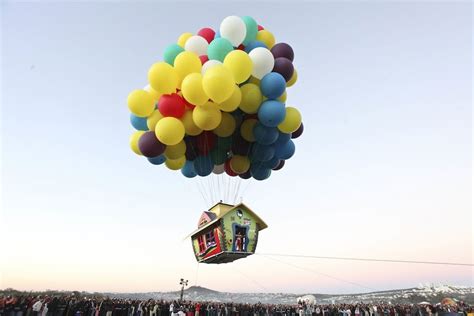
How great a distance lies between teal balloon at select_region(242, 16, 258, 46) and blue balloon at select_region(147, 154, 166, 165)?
360cm

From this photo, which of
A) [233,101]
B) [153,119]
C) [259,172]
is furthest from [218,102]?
[259,172]

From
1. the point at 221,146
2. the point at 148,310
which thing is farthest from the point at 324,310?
the point at 221,146

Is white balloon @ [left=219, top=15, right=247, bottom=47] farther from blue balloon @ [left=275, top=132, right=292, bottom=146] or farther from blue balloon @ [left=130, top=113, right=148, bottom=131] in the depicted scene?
blue balloon @ [left=130, top=113, right=148, bottom=131]

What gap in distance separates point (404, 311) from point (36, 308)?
847 inches

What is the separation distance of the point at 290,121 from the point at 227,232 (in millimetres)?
3287

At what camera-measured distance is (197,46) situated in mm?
8047

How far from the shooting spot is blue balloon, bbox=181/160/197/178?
923cm

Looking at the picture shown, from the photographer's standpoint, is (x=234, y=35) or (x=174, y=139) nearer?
(x=174, y=139)

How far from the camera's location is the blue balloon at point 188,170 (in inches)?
364

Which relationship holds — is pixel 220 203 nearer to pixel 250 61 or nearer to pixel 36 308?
pixel 250 61

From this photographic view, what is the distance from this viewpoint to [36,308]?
13578mm

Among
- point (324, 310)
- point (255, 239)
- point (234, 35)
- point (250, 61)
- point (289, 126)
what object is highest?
point (234, 35)

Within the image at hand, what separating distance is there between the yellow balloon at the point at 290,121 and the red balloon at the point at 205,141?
1751 mm

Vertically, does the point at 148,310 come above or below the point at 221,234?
below
